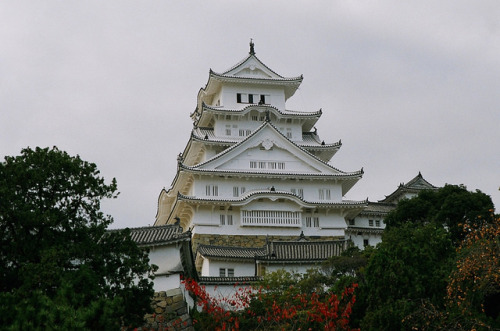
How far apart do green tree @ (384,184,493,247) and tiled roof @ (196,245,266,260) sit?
7713 mm

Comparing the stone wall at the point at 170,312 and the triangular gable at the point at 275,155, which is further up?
the triangular gable at the point at 275,155

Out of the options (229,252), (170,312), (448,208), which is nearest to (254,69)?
(229,252)

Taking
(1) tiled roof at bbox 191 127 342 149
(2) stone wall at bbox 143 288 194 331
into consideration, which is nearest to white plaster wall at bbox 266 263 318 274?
(2) stone wall at bbox 143 288 194 331

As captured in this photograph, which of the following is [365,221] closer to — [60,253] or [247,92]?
[247,92]

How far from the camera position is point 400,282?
21859 millimetres

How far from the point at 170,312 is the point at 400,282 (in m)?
7.40

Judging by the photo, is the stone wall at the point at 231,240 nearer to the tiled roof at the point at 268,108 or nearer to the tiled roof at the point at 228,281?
the tiled roof at the point at 268,108

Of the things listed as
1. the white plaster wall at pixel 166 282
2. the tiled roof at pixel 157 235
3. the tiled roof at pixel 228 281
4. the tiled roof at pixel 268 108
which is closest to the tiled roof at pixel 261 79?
the tiled roof at pixel 268 108

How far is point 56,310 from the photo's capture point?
Result: 613 inches

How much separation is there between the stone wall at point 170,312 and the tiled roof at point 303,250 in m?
9.23

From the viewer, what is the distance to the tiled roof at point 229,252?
35069 millimetres

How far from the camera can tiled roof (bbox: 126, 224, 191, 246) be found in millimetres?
24766

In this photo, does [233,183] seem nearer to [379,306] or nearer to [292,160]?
[292,160]

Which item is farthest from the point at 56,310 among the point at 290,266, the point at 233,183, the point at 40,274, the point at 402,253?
the point at 233,183
